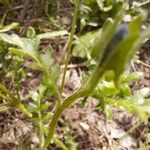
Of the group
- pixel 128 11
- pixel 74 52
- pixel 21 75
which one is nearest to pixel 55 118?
pixel 21 75

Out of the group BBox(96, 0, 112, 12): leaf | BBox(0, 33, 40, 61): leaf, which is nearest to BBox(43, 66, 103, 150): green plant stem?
BBox(0, 33, 40, 61): leaf

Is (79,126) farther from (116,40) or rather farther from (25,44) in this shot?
(116,40)

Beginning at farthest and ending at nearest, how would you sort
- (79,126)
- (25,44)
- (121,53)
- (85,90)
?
(79,126)
(25,44)
(85,90)
(121,53)

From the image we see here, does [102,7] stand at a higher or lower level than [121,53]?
higher

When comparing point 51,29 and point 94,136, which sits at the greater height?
point 51,29

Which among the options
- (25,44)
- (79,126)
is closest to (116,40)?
(25,44)

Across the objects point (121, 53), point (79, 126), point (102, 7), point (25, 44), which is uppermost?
point (102, 7)

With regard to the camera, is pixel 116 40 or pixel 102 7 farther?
pixel 102 7

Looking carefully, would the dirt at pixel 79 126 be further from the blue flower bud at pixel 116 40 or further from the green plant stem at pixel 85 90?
the blue flower bud at pixel 116 40

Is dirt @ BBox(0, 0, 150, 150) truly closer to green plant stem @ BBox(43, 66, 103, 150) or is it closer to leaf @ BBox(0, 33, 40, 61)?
green plant stem @ BBox(43, 66, 103, 150)

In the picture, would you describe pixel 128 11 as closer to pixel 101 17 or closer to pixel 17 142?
pixel 101 17

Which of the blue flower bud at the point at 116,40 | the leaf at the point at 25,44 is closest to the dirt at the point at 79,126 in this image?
the leaf at the point at 25,44
